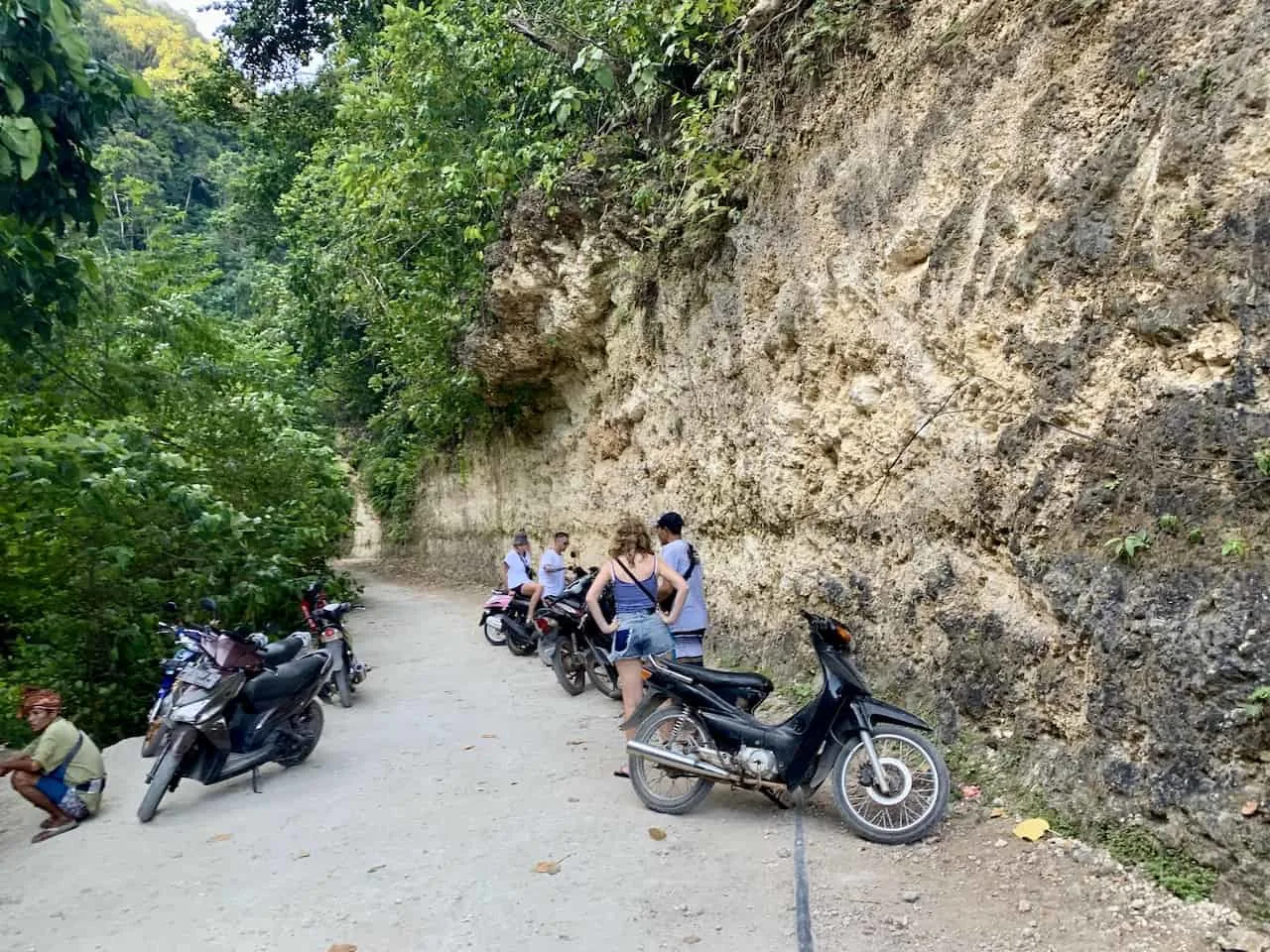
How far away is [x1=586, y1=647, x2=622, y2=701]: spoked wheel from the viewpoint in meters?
8.80

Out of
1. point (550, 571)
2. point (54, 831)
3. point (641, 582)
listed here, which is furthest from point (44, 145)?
point (550, 571)

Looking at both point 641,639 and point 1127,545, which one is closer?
point 1127,545

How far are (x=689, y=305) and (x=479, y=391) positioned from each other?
7.63 m

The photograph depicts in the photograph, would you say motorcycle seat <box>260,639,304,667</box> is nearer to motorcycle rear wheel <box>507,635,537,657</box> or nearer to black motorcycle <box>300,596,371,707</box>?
black motorcycle <box>300,596,371,707</box>

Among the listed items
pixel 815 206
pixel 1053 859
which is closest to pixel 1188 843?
pixel 1053 859

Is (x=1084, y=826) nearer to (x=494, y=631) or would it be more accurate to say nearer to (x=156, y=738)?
(x=156, y=738)

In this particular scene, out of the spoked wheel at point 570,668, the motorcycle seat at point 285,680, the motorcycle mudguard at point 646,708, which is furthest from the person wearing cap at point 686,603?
the motorcycle seat at point 285,680

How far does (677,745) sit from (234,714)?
3.32 meters

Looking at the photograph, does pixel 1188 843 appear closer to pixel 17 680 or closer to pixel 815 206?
pixel 815 206

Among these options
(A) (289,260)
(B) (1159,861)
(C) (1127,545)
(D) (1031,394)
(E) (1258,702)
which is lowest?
(B) (1159,861)

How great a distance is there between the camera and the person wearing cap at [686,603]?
6.58m

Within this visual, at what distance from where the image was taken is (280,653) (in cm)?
709

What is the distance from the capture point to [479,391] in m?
16.7

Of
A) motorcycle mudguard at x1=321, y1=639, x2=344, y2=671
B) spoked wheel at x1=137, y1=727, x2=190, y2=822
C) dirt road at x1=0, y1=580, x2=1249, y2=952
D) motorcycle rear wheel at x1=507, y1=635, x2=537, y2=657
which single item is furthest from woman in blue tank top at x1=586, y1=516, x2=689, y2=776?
motorcycle rear wheel at x1=507, y1=635, x2=537, y2=657
